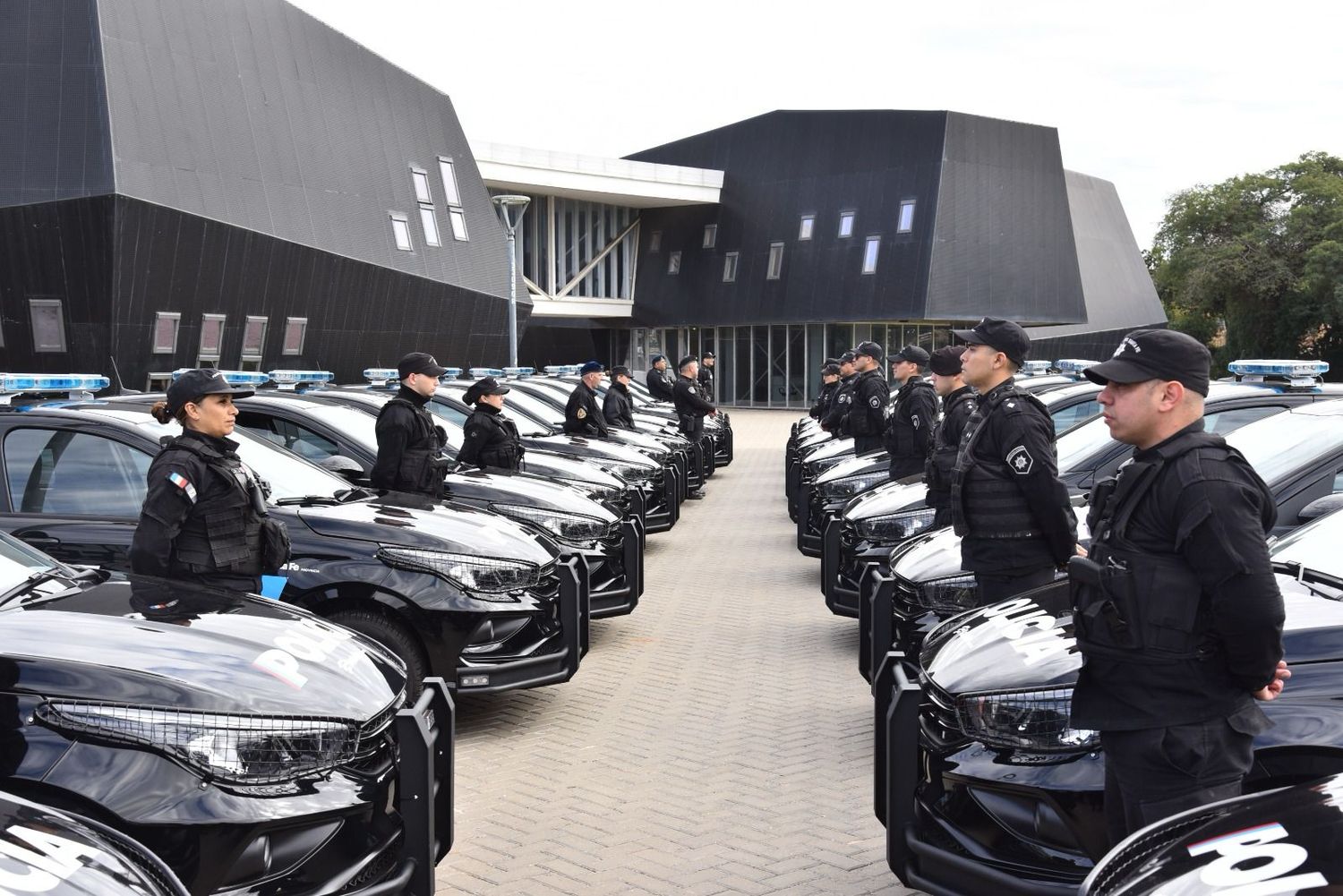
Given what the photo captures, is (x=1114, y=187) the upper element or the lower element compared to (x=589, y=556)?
upper

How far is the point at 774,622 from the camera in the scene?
959 cm

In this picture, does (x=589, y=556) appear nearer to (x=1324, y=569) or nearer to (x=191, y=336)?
(x=1324, y=569)

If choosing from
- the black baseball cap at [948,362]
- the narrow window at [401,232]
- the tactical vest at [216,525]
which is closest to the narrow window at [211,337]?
the narrow window at [401,232]

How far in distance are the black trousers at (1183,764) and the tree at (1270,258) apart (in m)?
50.4

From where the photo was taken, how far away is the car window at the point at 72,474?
607cm

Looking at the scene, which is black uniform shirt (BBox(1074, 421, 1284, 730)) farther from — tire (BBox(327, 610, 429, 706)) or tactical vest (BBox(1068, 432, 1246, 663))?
tire (BBox(327, 610, 429, 706))

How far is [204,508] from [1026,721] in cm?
324

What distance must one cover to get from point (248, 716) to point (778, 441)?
1033 inches

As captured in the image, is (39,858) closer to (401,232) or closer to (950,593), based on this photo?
(950,593)

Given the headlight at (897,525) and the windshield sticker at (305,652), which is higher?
the windshield sticker at (305,652)

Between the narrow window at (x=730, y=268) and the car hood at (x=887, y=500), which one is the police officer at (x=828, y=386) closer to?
the car hood at (x=887, y=500)

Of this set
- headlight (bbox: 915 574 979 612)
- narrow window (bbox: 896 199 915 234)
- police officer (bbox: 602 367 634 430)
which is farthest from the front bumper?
narrow window (bbox: 896 199 915 234)

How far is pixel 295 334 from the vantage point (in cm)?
2478

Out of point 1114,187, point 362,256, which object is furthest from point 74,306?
point 1114,187
